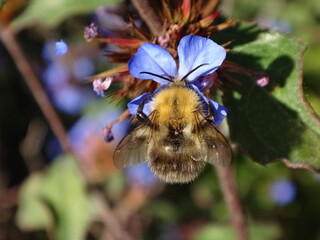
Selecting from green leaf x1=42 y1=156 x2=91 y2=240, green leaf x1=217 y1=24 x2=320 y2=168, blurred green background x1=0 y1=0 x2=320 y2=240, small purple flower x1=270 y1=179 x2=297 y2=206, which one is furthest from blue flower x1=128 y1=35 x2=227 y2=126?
small purple flower x1=270 y1=179 x2=297 y2=206

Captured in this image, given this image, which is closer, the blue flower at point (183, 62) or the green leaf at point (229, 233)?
the blue flower at point (183, 62)

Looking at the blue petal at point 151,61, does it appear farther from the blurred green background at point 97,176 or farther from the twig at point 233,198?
the blurred green background at point 97,176

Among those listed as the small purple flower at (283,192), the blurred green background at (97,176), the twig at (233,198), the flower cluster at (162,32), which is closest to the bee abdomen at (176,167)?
the flower cluster at (162,32)

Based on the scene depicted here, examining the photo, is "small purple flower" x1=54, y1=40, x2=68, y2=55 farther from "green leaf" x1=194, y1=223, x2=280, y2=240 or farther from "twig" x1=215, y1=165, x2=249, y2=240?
"green leaf" x1=194, y1=223, x2=280, y2=240

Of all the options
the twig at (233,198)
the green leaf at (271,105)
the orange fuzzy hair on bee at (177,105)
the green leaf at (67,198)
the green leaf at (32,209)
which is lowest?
the green leaf at (32,209)

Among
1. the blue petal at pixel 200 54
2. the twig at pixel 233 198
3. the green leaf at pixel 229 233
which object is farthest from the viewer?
the green leaf at pixel 229 233

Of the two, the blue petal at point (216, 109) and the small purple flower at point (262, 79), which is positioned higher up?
the blue petal at point (216, 109)

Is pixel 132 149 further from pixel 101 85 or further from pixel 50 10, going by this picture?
pixel 50 10
